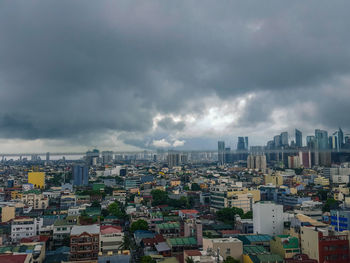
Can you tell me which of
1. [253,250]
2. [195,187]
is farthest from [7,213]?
[195,187]

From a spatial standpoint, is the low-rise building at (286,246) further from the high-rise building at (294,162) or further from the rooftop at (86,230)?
the high-rise building at (294,162)

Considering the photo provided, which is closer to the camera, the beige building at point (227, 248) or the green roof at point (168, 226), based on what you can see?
the beige building at point (227, 248)

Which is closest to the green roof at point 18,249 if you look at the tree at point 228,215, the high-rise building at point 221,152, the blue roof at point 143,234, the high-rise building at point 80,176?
the blue roof at point 143,234

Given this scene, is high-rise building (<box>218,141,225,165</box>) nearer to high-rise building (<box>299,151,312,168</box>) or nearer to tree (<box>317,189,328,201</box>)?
high-rise building (<box>299,151,312,168</box>)

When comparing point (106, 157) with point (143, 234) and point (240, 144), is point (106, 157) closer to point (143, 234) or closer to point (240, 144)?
point (240, 144)

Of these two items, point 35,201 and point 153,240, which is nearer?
point 153,240

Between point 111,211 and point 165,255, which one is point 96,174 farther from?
point 165,255

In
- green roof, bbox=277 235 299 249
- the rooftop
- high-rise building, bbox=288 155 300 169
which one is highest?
high-rise building, bbox=288 155 300 169

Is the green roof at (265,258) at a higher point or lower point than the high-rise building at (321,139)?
lower

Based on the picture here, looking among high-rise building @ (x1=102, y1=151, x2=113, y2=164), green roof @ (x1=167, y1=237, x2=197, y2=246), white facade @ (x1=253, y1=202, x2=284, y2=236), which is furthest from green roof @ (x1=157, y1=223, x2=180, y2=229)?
high-rise building @ (x1=102, y1=151, x2=113, y2=164)
